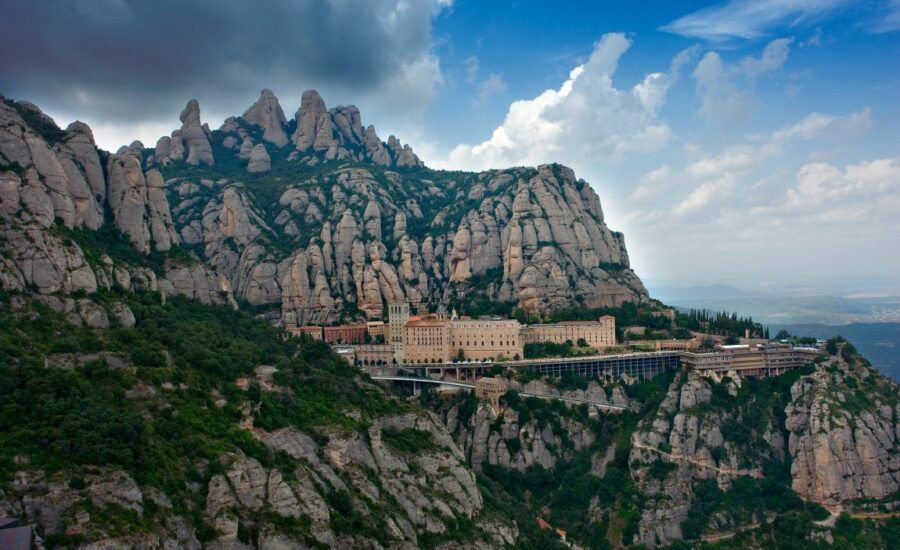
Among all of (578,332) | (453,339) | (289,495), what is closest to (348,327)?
(453,339)

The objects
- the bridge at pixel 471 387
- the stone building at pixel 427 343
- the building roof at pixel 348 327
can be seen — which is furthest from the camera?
the building roof at pixel 348 327

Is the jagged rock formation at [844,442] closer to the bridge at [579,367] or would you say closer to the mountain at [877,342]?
the bridge at [579,367]

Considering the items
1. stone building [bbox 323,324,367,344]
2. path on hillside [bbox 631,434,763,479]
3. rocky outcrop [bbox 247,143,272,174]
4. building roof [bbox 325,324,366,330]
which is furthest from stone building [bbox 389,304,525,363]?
rocky outcrop [bbox 247,143,272,174]

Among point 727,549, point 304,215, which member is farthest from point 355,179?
point 727,549

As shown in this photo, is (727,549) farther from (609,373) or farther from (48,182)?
(48,182)

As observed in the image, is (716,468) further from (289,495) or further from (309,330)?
(309,330)

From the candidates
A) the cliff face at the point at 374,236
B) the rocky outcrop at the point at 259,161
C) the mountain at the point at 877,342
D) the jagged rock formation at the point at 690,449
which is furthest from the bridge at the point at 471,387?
the rocky outcrop at the point at 259,161
